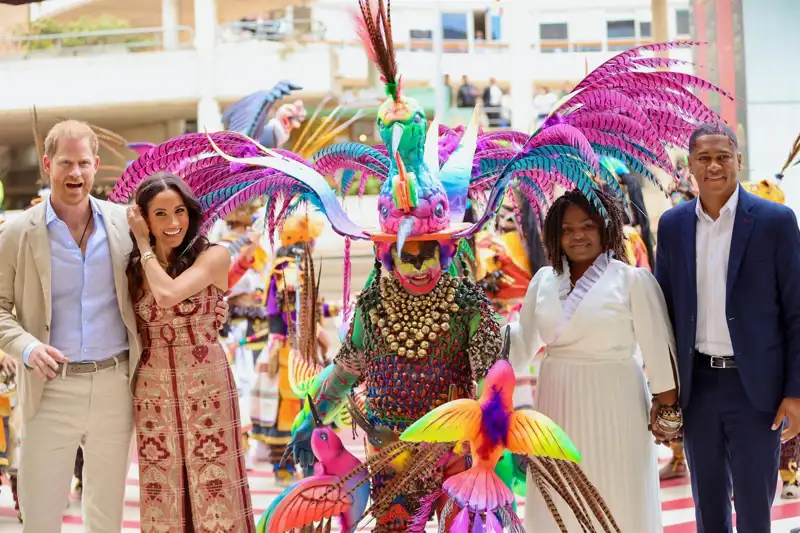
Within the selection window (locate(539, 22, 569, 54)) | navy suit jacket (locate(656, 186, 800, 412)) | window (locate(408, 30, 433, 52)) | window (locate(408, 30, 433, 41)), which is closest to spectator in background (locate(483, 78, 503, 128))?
window (locate(408, 30, 433, 52))

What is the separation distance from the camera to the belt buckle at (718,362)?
110 inches

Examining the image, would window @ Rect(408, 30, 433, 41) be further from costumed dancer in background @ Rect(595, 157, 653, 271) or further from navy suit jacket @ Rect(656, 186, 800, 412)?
navy suit jacket @ Rect(656, 186, 800, 412)

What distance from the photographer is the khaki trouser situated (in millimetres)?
2832

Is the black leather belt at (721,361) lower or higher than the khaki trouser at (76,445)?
higher

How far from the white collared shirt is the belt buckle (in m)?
0.01

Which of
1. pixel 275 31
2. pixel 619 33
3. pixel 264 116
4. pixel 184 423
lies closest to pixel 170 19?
pixel 275 31

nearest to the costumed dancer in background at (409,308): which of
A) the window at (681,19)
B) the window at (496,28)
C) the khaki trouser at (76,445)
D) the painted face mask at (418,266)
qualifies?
the painted face mask at (418,266)

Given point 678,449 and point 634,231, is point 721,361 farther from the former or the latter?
point 678,449

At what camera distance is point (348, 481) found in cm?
279

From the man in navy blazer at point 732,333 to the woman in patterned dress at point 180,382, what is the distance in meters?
1.38

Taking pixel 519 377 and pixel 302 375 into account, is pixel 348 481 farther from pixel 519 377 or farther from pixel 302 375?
pixel 519 377

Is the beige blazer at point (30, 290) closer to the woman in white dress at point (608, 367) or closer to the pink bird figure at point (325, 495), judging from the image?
the pink bird figure at point (325, 495)

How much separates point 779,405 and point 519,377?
97.8 inches

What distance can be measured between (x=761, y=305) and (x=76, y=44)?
15093 mm
